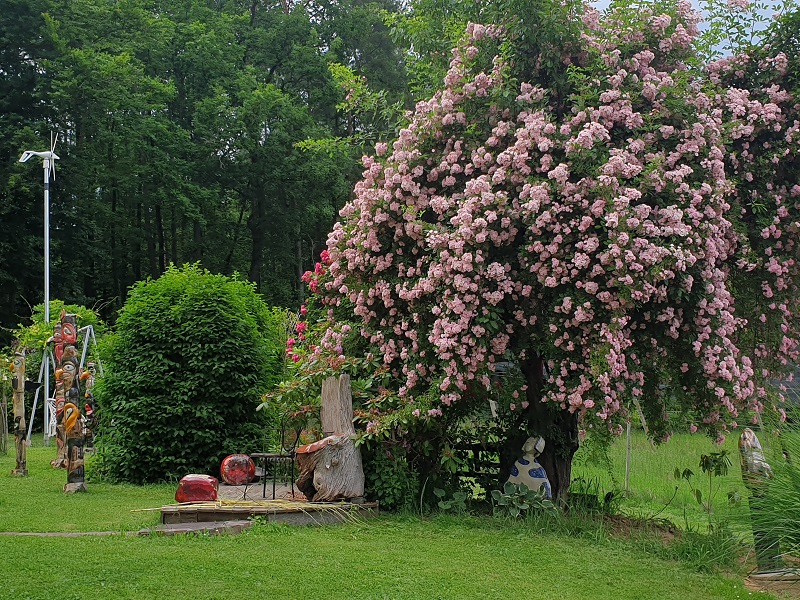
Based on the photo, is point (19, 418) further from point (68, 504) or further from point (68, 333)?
point (68, 504)

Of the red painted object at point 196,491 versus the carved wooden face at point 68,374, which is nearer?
the red painted object at point 196,491

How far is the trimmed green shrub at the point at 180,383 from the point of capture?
12133 millimetres

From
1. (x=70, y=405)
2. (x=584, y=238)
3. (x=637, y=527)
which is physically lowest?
(x=637, y=527)

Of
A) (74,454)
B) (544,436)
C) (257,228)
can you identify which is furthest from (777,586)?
(257,228)

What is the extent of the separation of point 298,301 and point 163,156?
Result: 923 centimetres

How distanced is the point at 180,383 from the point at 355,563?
245 inches

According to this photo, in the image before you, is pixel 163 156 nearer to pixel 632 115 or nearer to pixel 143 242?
pixel 143 242

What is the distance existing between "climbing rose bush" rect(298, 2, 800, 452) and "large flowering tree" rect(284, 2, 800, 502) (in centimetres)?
2

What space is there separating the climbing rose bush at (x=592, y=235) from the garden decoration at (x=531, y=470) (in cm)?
55

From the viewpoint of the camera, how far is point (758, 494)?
21.9ft

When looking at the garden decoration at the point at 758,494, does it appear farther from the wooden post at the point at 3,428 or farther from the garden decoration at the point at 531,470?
the wooden post at the point at 3,428

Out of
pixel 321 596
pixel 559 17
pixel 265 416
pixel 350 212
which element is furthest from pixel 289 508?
pixel 559 17

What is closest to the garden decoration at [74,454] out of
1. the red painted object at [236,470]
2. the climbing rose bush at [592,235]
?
the red painted object at [236,470]

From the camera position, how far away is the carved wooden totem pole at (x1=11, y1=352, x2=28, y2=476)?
40.9 feet
